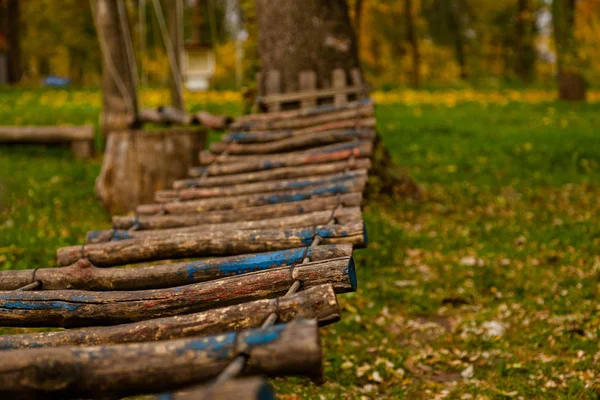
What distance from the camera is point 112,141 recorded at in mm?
7293

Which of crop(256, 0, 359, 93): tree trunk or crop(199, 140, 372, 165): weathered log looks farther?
crop(256, 0, 359, 93): tree trunk

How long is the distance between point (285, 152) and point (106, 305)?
3756 millimetres

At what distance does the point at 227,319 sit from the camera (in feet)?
8.70

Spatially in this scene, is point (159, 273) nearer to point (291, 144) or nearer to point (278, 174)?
point (278, 174)

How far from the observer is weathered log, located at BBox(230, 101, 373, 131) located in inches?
274

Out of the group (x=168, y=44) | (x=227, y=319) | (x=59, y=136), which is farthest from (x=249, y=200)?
(x=59, y=136)

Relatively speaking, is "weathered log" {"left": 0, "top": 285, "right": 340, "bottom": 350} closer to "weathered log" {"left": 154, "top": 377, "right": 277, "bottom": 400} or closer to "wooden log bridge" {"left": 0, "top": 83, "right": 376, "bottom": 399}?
"wooden log bridge" {"left": 0, "top": 83, "right": 376, "bottom": 399}

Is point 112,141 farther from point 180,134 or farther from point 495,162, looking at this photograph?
point 495,162

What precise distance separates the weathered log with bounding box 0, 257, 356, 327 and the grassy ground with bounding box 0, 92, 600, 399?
143 cm

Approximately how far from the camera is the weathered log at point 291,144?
21.1ft

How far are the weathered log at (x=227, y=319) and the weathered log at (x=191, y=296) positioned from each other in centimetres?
29

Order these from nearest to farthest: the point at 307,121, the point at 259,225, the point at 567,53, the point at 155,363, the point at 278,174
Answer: the point at 155,363 → the point at 259,225 → the point at 278,174 → the point at 307,121 → the point at 567,53

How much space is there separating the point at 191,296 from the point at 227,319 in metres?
0.43

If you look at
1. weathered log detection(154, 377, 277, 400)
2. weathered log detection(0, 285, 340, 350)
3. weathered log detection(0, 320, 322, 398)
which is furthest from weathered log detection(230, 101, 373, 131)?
weathered log detection(154, 377, 277, 400)
